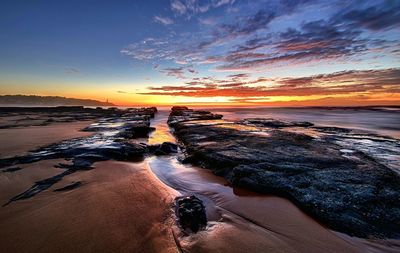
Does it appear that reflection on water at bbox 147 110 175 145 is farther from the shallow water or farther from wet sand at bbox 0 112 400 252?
the shallow water

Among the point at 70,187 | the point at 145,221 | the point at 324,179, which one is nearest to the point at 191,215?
the point at 145,221

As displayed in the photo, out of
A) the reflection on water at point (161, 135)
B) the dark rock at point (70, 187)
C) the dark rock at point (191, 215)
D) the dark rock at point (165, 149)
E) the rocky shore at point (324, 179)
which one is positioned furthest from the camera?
the reflection on water at point (161, 135)

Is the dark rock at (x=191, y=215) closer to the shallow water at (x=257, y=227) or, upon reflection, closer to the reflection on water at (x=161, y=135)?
the shallow water at (x=257, y=227)

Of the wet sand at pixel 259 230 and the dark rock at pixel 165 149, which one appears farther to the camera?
the dark rock at pixel 165 149

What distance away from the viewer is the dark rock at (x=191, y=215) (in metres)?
3.22

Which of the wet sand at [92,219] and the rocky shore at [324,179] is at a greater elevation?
the rocky shore at [324,179]

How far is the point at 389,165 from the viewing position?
5.79 m

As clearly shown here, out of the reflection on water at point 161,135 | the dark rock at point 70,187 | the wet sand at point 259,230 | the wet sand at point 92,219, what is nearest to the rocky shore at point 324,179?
the wet sand at point 259,230

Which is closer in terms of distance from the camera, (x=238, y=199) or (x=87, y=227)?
(x=87, y=227)

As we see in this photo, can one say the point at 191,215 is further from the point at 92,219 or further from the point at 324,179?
the point at 324,179

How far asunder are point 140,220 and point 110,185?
179 cm

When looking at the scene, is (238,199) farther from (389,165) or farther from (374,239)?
(389,165)

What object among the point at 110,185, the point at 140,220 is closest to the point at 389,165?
the point at 140,220

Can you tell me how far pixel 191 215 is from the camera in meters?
3.40
